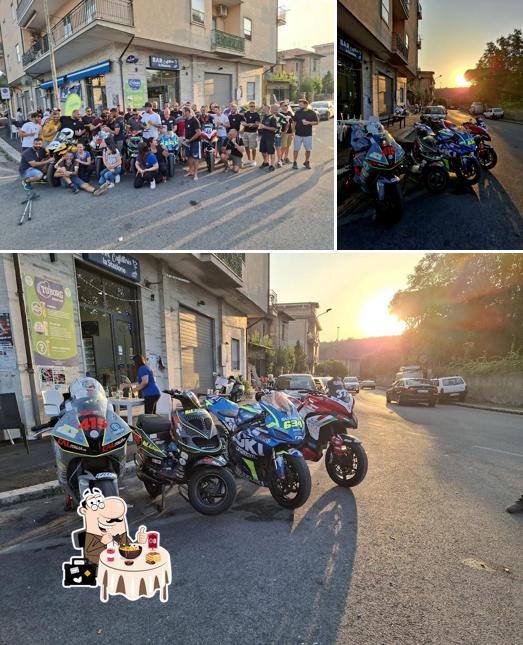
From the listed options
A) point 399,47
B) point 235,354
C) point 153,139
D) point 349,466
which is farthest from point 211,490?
point 235,354

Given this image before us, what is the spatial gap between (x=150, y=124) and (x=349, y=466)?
9.57 metres

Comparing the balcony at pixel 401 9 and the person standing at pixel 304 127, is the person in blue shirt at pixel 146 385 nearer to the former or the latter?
the person standing at pixel 304 127

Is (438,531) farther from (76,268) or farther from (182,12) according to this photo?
(182,12)

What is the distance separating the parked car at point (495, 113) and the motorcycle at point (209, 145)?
12.2 m

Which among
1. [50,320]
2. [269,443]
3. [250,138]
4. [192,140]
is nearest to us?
[269,443]

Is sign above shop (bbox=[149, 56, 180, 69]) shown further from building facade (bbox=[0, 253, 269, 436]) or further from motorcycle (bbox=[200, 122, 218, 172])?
building facade (bbox=[0, 253, 269, 436])

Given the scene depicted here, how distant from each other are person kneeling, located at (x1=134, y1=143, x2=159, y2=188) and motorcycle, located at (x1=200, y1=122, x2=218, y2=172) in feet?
5.06

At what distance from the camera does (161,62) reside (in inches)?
527

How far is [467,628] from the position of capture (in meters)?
2.44

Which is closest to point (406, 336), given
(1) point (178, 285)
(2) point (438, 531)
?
(1) point (178, 285)

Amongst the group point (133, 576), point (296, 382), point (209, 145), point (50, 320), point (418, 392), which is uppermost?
point (209, 145)

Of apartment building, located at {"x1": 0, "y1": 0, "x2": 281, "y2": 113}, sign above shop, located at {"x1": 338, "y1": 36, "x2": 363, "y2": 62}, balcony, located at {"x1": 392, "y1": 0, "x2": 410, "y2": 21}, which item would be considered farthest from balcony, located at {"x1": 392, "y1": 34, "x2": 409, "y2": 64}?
apartment building, located at {"x1": 0, "y1": 0, "x2": 281, "y2": 113}

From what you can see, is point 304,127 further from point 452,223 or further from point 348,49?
point 452,223

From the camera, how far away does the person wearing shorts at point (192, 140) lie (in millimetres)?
10391
